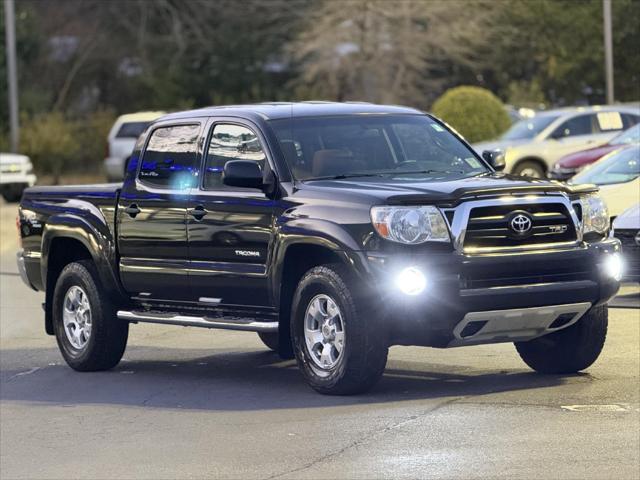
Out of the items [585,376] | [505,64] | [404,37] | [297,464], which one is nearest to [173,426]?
[297,464]

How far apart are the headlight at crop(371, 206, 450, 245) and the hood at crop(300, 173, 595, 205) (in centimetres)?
6

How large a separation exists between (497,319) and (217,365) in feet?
10.1

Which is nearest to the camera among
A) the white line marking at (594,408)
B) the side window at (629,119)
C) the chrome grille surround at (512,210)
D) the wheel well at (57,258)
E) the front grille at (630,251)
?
the white line marking at (594,408)

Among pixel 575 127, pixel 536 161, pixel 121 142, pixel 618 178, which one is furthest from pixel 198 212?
pixel 121 142

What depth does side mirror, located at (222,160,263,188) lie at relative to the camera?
34.7 ft

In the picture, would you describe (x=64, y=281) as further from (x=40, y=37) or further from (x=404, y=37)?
(x=40, y=37)

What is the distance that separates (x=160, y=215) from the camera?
454 inches

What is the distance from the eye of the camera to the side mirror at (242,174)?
416 inches

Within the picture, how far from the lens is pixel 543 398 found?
32.6 ft

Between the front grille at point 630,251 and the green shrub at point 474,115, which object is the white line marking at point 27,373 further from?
the green shrub at point 474,115

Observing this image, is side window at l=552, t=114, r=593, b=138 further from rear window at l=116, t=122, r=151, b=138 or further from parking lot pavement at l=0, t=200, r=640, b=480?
parking lot pavement at l=0, t=200, r=640, b=480

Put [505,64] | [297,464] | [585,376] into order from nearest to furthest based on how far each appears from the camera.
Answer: [297,464] → [585,376] → [505,64]

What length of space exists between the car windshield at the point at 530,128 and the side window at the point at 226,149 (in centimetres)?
1979

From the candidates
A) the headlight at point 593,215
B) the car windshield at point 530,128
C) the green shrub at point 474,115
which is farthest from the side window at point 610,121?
the headlight at point 593,215
